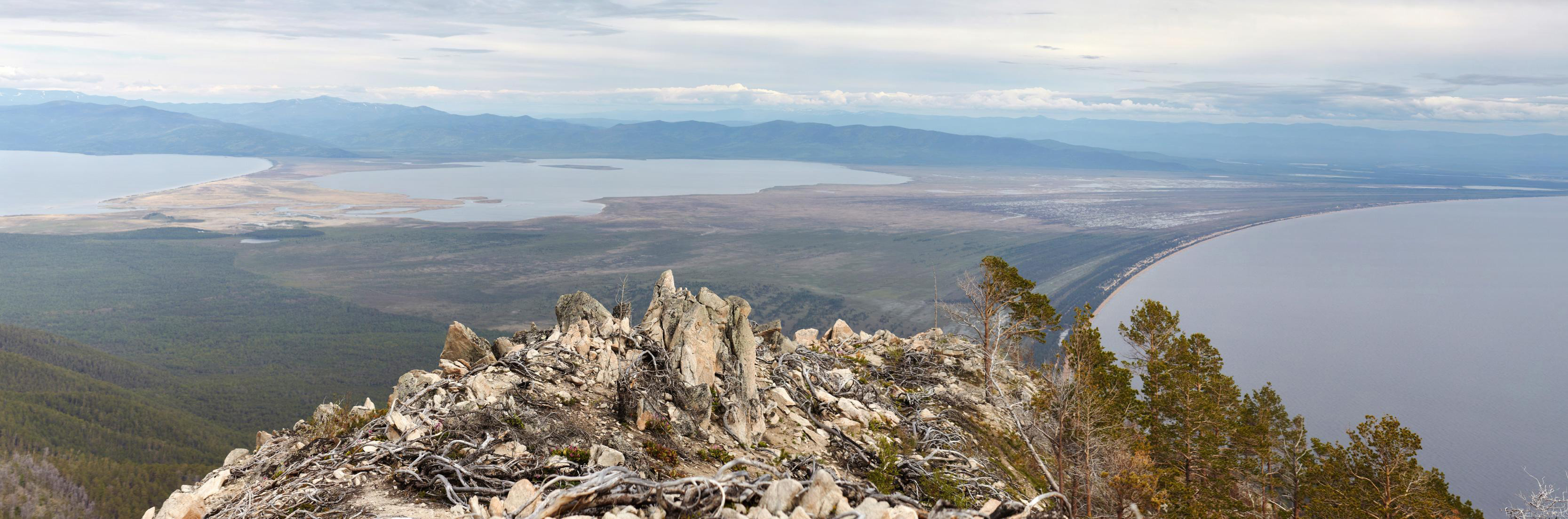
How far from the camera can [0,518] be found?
76.9m

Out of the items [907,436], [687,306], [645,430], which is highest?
[687,306]

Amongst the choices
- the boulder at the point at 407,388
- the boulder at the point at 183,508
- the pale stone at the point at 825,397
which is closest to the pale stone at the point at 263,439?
the boulder at the point at 407,388

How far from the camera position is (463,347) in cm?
2061

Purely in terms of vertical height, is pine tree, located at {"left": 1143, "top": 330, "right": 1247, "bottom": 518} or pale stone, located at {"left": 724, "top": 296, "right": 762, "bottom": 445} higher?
pale stone, located at {"left": 724, "top": 296, "right": 762, "bottom": 445}

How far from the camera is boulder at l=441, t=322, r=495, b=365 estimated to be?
2039 cm

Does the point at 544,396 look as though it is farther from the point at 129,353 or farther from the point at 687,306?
the point at 129,353

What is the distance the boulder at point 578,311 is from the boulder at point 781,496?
1125 cm

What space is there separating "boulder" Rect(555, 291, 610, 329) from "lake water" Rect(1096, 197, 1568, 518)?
68.4 m

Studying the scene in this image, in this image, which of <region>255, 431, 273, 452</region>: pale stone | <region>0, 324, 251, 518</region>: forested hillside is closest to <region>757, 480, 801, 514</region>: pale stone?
<region>255, 431, 273, 452</region>: pale stone

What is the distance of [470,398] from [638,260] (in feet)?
597

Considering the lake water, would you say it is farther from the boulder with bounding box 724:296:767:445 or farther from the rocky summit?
the boulder with bounding box 724:296:767:445

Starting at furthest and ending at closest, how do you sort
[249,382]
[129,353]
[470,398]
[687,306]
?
[129,353] → [249,382] → [687,306] → [470,398]

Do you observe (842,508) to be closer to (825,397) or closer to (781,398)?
(781,398)

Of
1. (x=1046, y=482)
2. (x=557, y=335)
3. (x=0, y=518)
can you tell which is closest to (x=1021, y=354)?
(x=1046, y=482)
